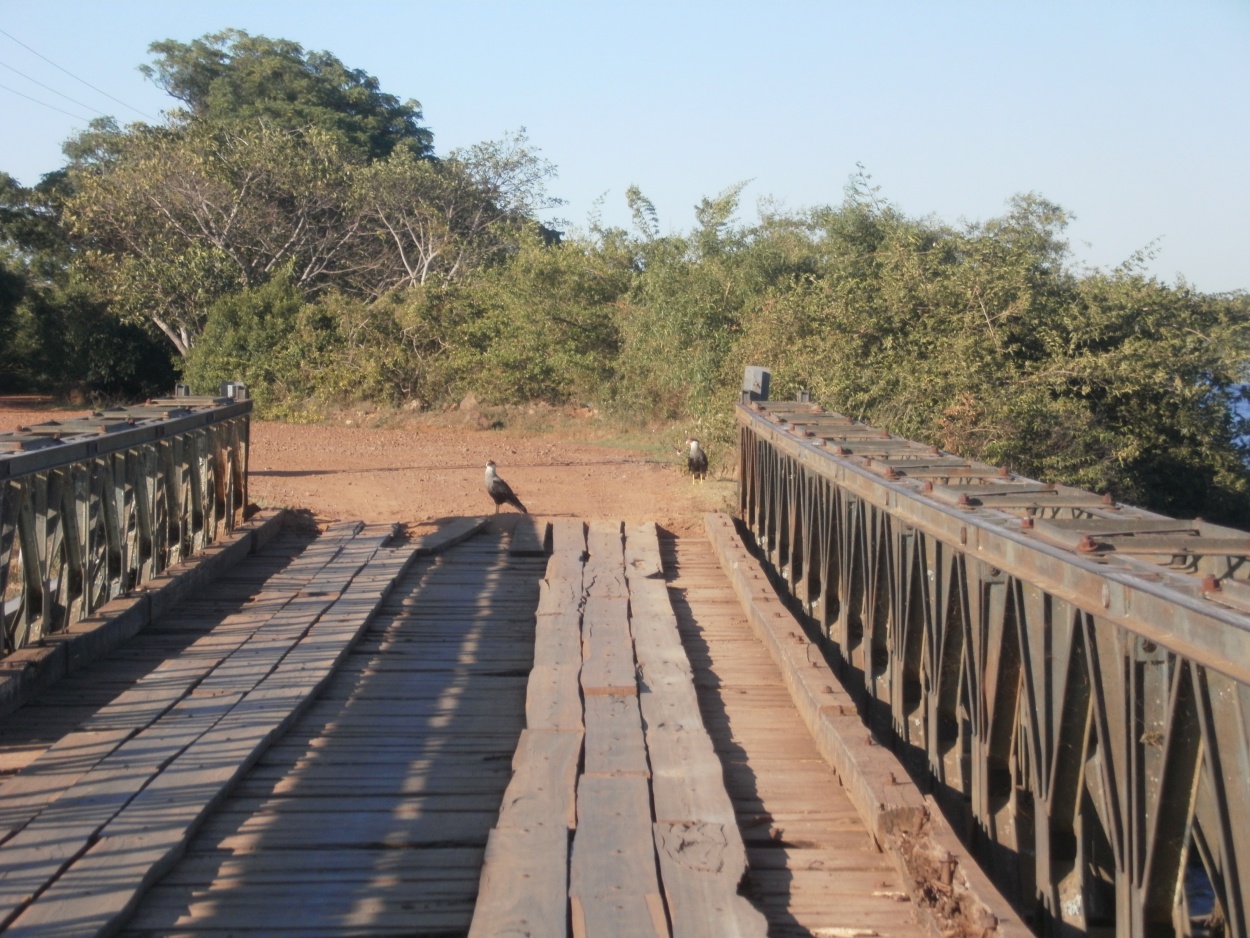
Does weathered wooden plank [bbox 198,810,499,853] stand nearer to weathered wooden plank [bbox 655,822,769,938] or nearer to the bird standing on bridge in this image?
weathered wooden plank [bbox 655,822,769,938]

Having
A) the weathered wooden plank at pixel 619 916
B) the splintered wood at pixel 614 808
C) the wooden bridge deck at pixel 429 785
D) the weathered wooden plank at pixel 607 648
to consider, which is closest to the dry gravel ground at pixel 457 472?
the weathered wooden plank at pixel 607 648

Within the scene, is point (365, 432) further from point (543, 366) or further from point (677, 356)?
point (677, 356)

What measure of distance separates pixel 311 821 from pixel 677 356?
15.1 m

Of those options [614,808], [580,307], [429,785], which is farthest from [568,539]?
[580,307]

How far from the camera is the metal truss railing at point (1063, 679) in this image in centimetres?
291

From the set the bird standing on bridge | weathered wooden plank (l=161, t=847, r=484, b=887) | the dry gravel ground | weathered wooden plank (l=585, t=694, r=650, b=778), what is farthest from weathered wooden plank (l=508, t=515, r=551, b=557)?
weathered wooden plank (l=161, t=847, r=484, b=887)

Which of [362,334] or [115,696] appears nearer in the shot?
[115,696]

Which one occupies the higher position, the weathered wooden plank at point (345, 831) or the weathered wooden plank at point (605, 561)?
the weathered wooden plank at point (605, 561)

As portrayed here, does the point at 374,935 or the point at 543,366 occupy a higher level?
the point at 543,366

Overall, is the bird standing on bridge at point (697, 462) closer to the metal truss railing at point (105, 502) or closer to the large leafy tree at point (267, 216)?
the metal truss railing at point (105, 502)

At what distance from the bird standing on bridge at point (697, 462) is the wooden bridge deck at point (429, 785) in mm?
6286

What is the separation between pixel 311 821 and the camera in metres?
4.36

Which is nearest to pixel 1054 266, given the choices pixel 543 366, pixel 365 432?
pixel 543 366

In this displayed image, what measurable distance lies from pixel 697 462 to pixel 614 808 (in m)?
9.94
